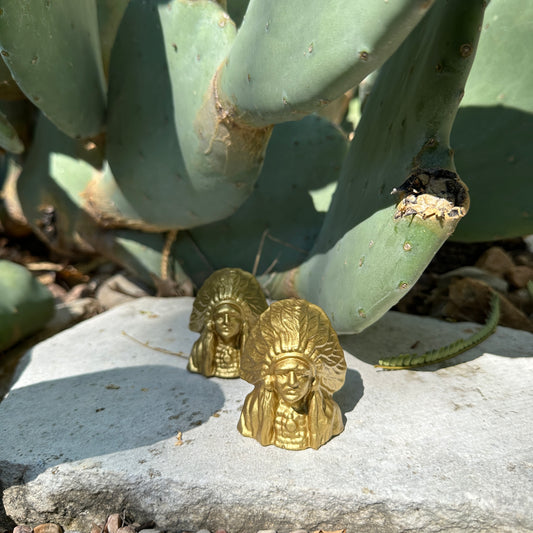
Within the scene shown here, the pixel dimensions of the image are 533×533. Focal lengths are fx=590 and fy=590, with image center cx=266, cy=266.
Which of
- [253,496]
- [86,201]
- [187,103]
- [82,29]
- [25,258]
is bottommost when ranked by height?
[25,258]

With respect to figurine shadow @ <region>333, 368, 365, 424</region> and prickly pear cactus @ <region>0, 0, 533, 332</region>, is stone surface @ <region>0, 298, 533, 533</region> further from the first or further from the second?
prickly pear cactus @ <region>0, 0, 533, 332</region>

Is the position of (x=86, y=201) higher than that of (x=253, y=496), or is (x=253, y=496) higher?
(x=86, y=201)

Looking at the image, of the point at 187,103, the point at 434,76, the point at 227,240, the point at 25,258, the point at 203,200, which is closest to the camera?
the point at 434,76

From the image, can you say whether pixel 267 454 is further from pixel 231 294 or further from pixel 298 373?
pixel 231 294

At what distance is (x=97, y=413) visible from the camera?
3.49 feet

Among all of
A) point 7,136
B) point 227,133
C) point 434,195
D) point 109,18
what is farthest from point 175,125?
point 434,195

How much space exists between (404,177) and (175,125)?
578 mm

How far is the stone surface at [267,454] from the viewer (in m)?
0.84

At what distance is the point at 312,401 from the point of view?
36.9 inches

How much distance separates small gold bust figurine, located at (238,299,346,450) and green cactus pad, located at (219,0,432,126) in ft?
1.06

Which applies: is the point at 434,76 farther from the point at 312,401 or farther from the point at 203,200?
the point at 203,200

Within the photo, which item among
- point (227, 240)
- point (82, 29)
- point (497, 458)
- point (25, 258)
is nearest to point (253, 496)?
point (497, 458)

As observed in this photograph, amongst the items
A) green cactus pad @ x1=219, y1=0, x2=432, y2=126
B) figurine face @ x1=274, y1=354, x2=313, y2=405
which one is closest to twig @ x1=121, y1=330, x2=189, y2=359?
figurine face @ x1=274, y1=354, x2=313, y2=405

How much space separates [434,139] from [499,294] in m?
0.78
